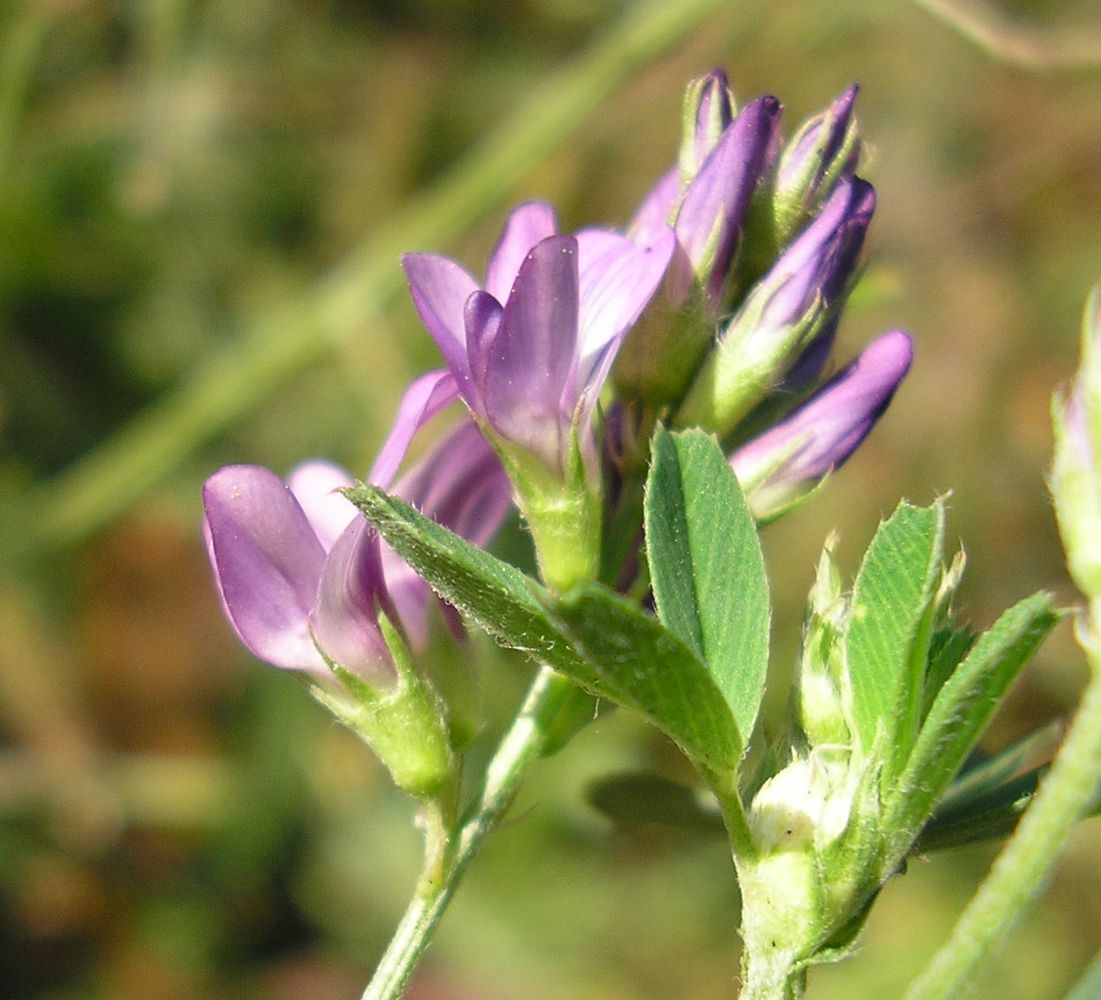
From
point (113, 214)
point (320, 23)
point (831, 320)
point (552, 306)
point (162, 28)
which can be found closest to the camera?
point (552, 306)

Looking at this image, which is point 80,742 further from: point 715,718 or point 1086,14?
point 1086,14

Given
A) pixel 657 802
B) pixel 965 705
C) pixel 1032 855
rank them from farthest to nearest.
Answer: pixel 657 802 < pixel 965 705 < pixel 1032 855

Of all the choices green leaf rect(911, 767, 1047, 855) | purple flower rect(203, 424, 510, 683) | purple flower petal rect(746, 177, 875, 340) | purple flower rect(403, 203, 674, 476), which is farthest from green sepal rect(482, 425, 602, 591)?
green leaf rect(911, 767, 1047, 855)

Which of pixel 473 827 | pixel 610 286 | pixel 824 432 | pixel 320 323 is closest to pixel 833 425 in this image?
pixel 824 432

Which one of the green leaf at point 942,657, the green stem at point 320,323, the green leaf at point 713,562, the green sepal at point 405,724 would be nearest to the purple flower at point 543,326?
the green leaf at point 713,562

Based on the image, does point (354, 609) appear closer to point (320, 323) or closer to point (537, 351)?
point (537, 351)

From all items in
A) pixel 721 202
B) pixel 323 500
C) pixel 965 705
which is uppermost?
pixel 721 202

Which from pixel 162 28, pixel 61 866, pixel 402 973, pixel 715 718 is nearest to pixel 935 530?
pixel 715 718

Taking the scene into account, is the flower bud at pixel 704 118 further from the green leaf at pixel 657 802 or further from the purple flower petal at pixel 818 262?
the green leaf at pixel 657 802
